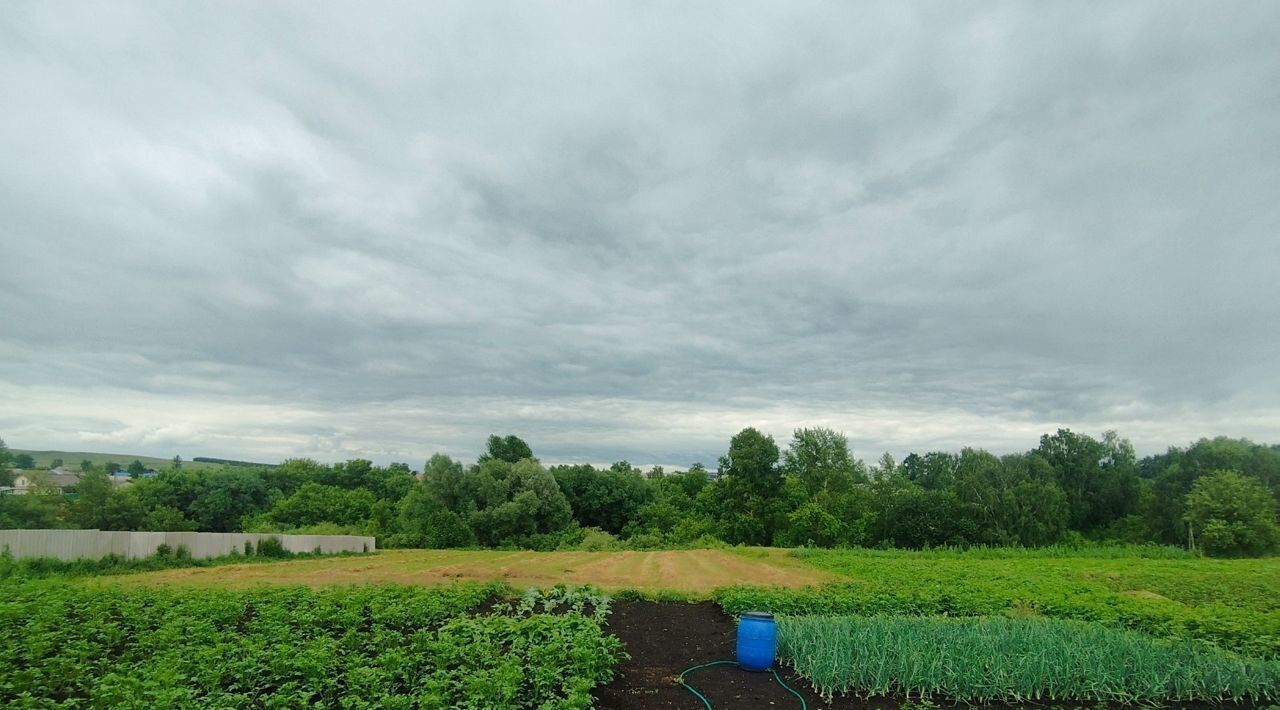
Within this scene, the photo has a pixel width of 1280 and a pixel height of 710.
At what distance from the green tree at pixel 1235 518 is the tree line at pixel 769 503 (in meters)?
0.10

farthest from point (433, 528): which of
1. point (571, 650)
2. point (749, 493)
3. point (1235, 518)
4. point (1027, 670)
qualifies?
point (1235, 518)

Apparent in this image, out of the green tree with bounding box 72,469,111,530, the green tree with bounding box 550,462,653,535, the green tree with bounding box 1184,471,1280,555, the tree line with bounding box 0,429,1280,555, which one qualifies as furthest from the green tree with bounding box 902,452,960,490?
the green tree with bounding box 72,469,111,530

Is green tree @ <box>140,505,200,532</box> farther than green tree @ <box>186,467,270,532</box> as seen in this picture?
No

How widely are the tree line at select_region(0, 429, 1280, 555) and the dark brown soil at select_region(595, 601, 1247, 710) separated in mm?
34218

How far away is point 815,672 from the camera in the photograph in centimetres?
794

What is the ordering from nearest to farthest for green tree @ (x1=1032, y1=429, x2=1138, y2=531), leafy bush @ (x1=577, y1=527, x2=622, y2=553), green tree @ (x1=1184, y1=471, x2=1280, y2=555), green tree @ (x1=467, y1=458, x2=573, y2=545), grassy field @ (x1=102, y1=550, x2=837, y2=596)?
grassy field @ (x1=102, y1=550, x2=837, y2=596)
leafy bush @ (x1=577, y1=527, x2=622, y2=553)
green tree @ (x1=1184, y1=471, x2=1280, y2=555)
green tree @ (x1=467, y1=458, x2=573, y2=545)
green tree @ (x1=1032, y1=429, x2=1138, y2=531)

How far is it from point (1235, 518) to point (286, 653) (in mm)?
58708

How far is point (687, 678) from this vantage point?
28.1 feet

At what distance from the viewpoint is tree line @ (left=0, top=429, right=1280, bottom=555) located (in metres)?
45.8

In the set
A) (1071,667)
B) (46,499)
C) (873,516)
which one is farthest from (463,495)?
(1071,667)

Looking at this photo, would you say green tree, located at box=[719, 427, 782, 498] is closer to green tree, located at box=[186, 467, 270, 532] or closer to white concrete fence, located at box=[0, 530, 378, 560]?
white concrete fence, located at box=[0, 530, 378, 560]

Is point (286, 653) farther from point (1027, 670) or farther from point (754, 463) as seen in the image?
point (754, 463)

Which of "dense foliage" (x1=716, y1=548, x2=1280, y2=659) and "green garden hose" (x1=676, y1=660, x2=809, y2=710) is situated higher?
"green garden hose" (x1=676, y1=660, x2=809, y2=710)

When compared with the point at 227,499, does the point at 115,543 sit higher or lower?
higher
